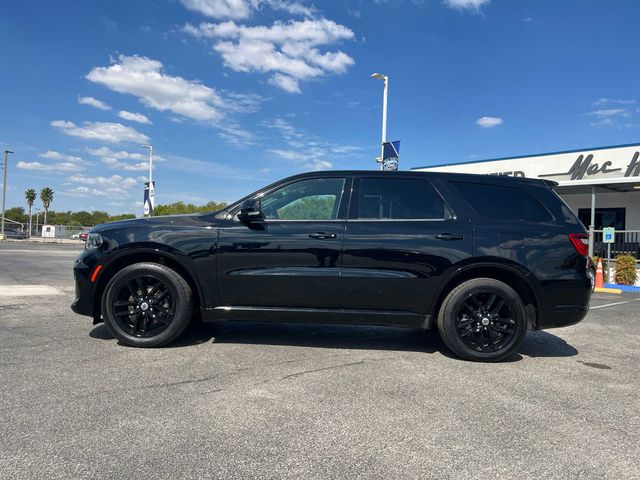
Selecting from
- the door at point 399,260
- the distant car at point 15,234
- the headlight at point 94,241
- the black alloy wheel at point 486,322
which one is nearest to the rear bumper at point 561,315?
the black alloy wheel at point 486,322

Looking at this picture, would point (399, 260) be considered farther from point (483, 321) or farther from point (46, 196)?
point (46, 196)

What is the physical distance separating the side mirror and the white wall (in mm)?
19529

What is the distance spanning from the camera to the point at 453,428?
295 centimetres

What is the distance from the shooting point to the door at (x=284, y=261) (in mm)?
4504

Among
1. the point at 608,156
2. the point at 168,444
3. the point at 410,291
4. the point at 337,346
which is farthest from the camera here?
the point at 608,156

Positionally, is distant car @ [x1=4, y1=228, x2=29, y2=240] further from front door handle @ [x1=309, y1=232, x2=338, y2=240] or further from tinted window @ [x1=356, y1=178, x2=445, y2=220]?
tinted window @ [x1=356, y1=178, x2=445, y2=220]

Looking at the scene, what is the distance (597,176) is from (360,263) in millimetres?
18045

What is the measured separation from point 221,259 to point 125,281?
99cm

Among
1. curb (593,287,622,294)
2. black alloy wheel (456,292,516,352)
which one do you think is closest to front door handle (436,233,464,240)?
black alloy wheel (456,292,516,352)

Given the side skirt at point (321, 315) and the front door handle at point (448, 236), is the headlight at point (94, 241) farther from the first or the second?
the front door handle at point (448, 236)

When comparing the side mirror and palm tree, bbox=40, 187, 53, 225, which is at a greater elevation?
palm tree, bbox=40, 187, 53, 225

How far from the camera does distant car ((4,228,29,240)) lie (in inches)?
1847

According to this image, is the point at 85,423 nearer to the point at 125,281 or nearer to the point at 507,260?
the point at 125,281

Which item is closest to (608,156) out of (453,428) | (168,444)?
(453,428)
